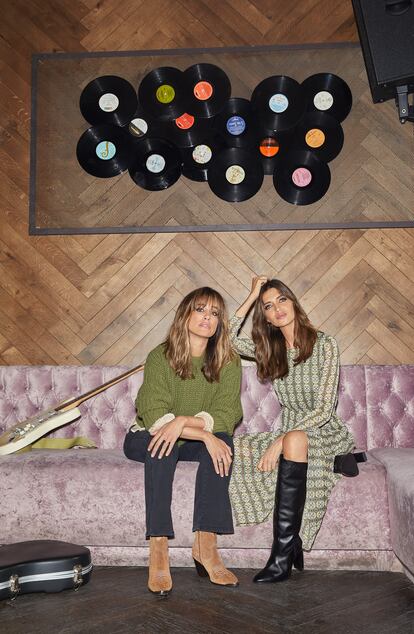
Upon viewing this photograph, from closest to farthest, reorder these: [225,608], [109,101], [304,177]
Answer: [225,608] < [304,177] < [109,101]

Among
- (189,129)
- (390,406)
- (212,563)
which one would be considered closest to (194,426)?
(212,563)

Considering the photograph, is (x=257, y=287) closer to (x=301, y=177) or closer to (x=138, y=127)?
(x=301, y=177)

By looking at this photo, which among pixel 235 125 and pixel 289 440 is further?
pixel 235 125

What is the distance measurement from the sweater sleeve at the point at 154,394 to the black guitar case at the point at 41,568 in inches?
20.9

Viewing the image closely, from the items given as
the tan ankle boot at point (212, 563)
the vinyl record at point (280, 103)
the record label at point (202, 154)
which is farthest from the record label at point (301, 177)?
the tan ankle boot at point (212, 563)

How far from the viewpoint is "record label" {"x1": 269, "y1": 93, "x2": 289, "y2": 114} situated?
11.6ft

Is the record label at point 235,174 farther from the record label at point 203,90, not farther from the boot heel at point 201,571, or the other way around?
the boot heel at point 201,571

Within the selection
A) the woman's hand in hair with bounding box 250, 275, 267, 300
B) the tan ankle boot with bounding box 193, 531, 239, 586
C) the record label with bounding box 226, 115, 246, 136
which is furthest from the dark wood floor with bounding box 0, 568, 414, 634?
the record label with bounding box 226, 115, 246, 136

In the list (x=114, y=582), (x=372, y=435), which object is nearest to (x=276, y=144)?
(x=372, y=435)

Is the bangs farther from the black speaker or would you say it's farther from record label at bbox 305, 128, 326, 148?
record label at bbox 305, 128, 326, 148

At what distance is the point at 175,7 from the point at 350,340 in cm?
208

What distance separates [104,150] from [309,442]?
2018mm

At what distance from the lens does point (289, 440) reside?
7.68 ft

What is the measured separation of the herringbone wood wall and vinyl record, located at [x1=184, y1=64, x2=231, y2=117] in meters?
0.20
